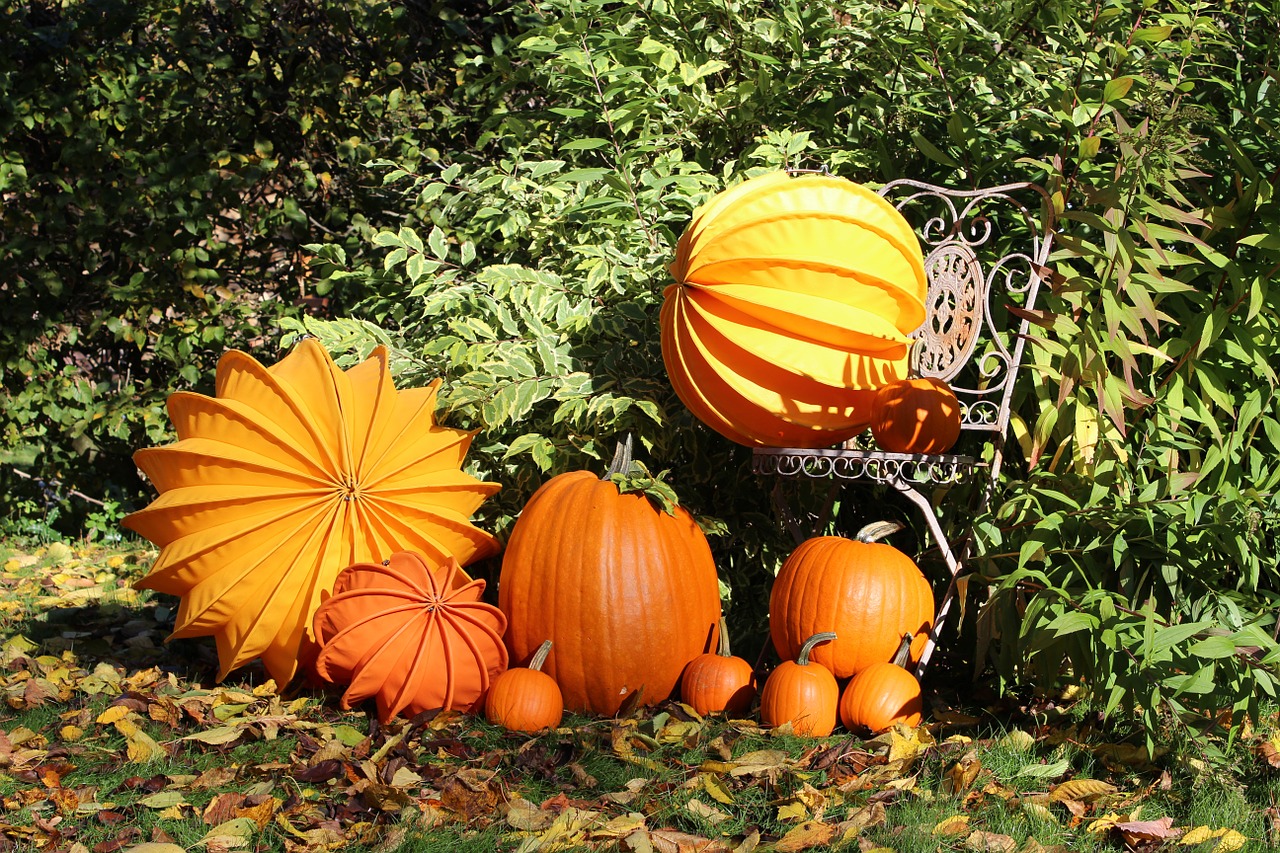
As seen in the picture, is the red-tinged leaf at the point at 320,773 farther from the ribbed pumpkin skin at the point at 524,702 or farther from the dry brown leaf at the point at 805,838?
the dry brown leaf at the point at 805,838

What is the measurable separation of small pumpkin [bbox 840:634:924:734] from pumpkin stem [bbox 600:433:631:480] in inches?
32.6

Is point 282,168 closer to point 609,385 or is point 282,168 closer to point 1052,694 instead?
point 609,385

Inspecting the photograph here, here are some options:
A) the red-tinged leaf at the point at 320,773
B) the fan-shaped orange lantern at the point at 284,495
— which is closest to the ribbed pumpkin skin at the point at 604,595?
the fan-shaped orange lantern at the point at 284,495

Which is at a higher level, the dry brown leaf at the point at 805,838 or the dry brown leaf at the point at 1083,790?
the dry brown leaf at the point at 1083,790

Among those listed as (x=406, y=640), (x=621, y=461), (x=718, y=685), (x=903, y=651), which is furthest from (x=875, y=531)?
(x=406, y=640)

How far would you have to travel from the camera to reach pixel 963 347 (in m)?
3.11

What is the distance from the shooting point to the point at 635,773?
8.17 feet

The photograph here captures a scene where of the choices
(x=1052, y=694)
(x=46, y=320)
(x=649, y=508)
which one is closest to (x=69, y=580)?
(x=46, y=320)

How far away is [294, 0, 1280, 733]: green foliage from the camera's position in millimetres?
2627

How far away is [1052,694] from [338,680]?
1865 millimetres

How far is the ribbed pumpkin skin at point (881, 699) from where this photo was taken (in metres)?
2.72

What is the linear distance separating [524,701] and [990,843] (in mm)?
1161

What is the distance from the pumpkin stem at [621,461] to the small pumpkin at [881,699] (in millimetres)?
829

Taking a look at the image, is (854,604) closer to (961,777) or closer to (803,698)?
(803,698)
